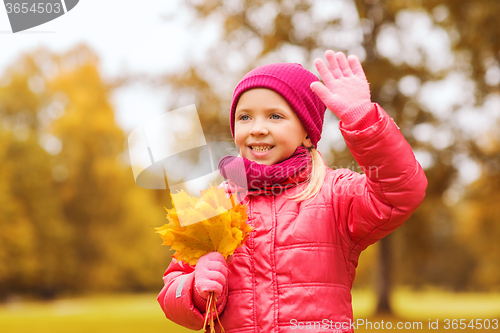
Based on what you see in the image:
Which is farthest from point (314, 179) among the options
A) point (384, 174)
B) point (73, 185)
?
point (73, 185)

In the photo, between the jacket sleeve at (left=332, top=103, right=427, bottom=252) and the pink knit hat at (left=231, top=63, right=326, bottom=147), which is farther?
the pink knit hat at (left=231, top=63, right=326, bottom=147)

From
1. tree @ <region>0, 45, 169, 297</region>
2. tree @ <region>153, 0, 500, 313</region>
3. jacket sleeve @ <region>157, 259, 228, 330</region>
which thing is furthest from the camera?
tree @ <region>0, 45, 169, 297</region>

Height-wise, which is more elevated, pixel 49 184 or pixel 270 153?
pixel 270 153

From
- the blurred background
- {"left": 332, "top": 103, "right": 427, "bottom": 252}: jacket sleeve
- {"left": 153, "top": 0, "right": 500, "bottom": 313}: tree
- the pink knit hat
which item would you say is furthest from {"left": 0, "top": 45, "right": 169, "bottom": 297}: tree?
{"left": 332, "top": 103, "right": 427, "bottom": 252}: jacket sleeve

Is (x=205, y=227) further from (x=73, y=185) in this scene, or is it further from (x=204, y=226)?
(x=73, y=185)

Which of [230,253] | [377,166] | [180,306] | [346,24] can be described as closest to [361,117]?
[377,166]

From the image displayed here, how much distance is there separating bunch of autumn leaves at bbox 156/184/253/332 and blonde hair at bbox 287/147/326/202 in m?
0.37

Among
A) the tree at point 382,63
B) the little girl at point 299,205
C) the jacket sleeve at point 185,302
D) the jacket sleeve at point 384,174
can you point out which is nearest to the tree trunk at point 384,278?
the tree at point 382,63

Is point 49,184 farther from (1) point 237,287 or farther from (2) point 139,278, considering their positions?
(1) point 237,287

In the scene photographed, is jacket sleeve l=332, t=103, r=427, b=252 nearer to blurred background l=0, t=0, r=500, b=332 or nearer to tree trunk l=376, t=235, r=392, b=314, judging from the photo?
blurred background l=0, t=0, r=500, b=332

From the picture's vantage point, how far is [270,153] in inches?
94.0

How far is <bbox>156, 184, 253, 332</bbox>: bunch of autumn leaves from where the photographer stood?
1.95 meters

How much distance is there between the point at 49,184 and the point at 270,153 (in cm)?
2286

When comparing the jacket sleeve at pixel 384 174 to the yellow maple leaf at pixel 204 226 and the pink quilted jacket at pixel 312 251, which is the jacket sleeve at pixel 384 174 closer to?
the pink quilted jacket at pixel 312 251
